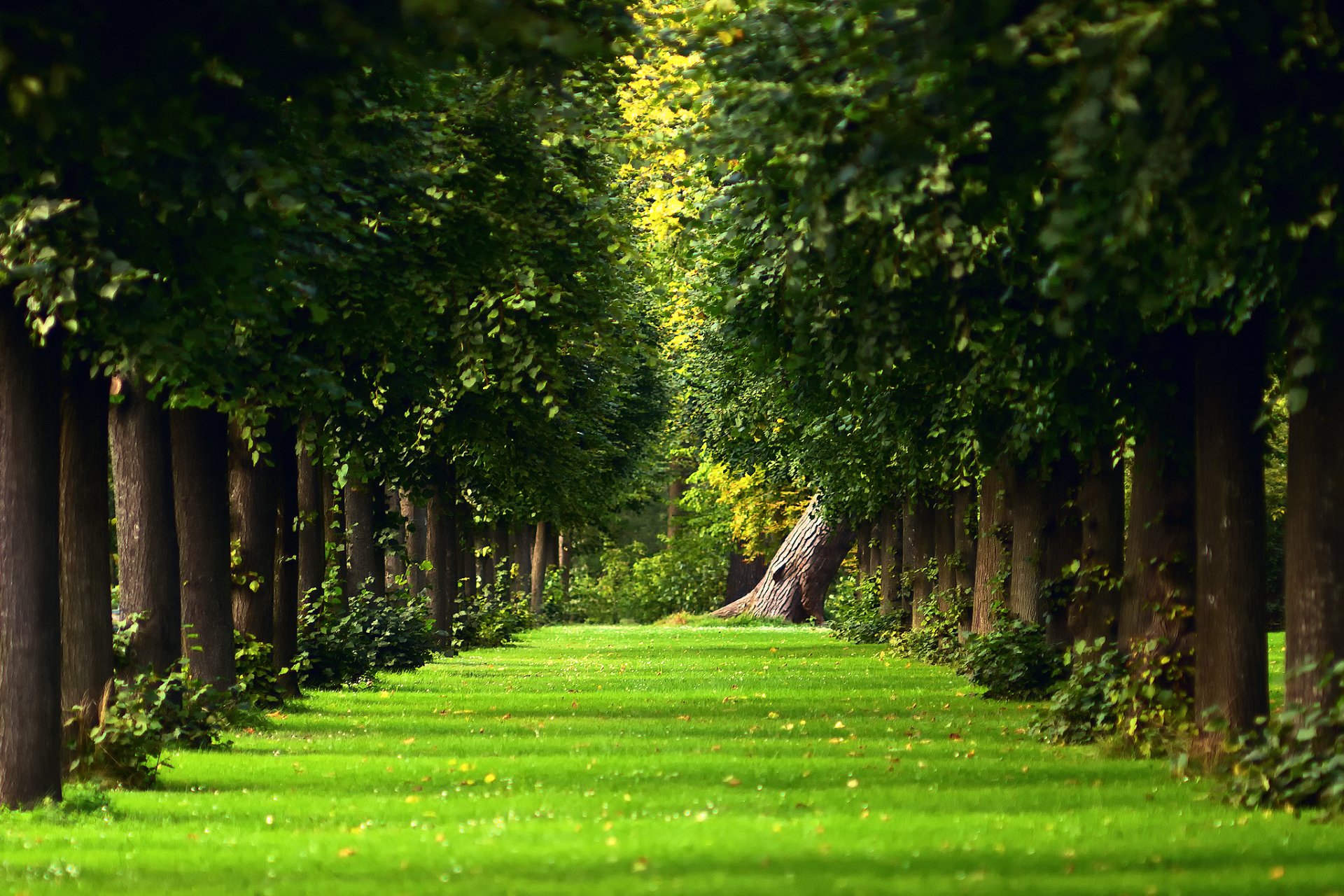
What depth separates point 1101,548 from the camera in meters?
18.4

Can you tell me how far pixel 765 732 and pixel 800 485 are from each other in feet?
67.3

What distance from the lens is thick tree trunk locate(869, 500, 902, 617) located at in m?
41.9

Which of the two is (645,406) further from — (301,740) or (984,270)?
(984,270)

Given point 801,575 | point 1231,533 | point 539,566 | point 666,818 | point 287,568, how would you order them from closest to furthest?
point 666,818, point 1231,533, point 287,568, point 801,575, point 539,566

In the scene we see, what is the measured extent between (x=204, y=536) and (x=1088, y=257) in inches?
466

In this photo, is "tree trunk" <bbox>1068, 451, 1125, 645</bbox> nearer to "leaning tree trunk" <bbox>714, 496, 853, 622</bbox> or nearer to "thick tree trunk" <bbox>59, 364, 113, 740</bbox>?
"thick tree trunk" <bbox>59, 364, 113, 740</bbox>

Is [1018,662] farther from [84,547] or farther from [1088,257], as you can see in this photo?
[1088,257]

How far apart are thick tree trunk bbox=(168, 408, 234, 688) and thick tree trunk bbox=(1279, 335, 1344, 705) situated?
35.0ft

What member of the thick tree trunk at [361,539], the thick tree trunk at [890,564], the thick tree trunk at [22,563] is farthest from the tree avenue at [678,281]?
the thick tree trunk at [890,564]

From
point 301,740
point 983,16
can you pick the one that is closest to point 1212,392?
point 983,16

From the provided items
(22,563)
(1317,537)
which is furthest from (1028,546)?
(22,563)

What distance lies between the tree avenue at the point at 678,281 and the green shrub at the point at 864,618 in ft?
63.5

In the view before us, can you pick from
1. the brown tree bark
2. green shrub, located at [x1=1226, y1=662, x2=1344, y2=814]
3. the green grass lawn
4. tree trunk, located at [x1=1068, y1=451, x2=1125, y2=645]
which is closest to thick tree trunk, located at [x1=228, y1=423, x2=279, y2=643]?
the green grass lawn

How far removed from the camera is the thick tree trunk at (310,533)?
2467 cm
